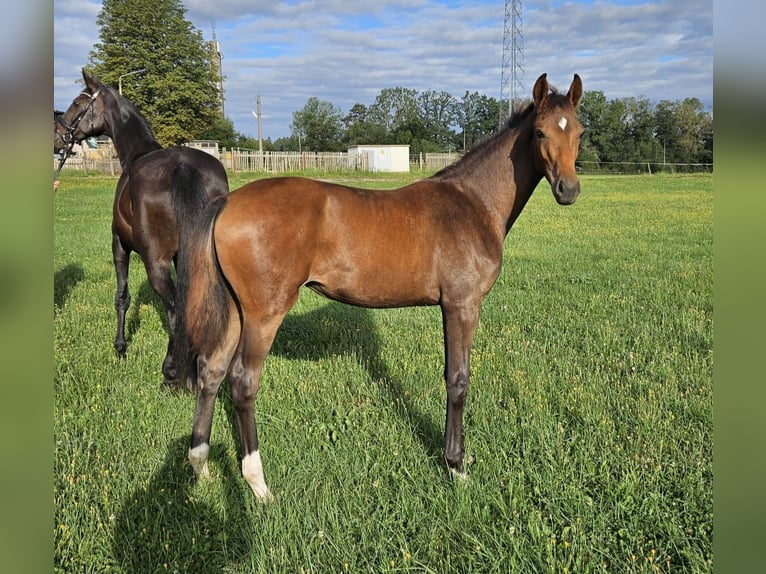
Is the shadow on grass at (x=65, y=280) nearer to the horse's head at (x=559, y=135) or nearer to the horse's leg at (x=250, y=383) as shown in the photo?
the horse's leg at (x=250, y=383)

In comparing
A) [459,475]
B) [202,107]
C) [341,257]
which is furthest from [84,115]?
[202,107]

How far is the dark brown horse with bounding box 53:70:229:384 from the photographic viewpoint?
16.8 ft

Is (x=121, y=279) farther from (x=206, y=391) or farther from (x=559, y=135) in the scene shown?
(x=559, y=135)

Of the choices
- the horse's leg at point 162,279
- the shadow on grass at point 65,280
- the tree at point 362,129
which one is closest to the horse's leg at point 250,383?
the horse's leg at point 162,279

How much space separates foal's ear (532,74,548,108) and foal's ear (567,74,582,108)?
169mm

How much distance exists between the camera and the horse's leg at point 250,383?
332 centimetres

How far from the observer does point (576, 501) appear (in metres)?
3.09

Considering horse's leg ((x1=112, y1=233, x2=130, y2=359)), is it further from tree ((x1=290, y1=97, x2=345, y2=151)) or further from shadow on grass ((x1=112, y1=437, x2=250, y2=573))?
tree ((x1=290, y1=97, x2=345, y2=151))

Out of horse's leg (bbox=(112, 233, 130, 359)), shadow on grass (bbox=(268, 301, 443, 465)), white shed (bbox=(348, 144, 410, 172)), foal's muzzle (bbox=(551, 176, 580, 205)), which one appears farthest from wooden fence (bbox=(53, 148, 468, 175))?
foal's muzzle (bbox=(551, 176, 580, 205))

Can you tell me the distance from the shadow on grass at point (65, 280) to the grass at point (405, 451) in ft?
1.93
